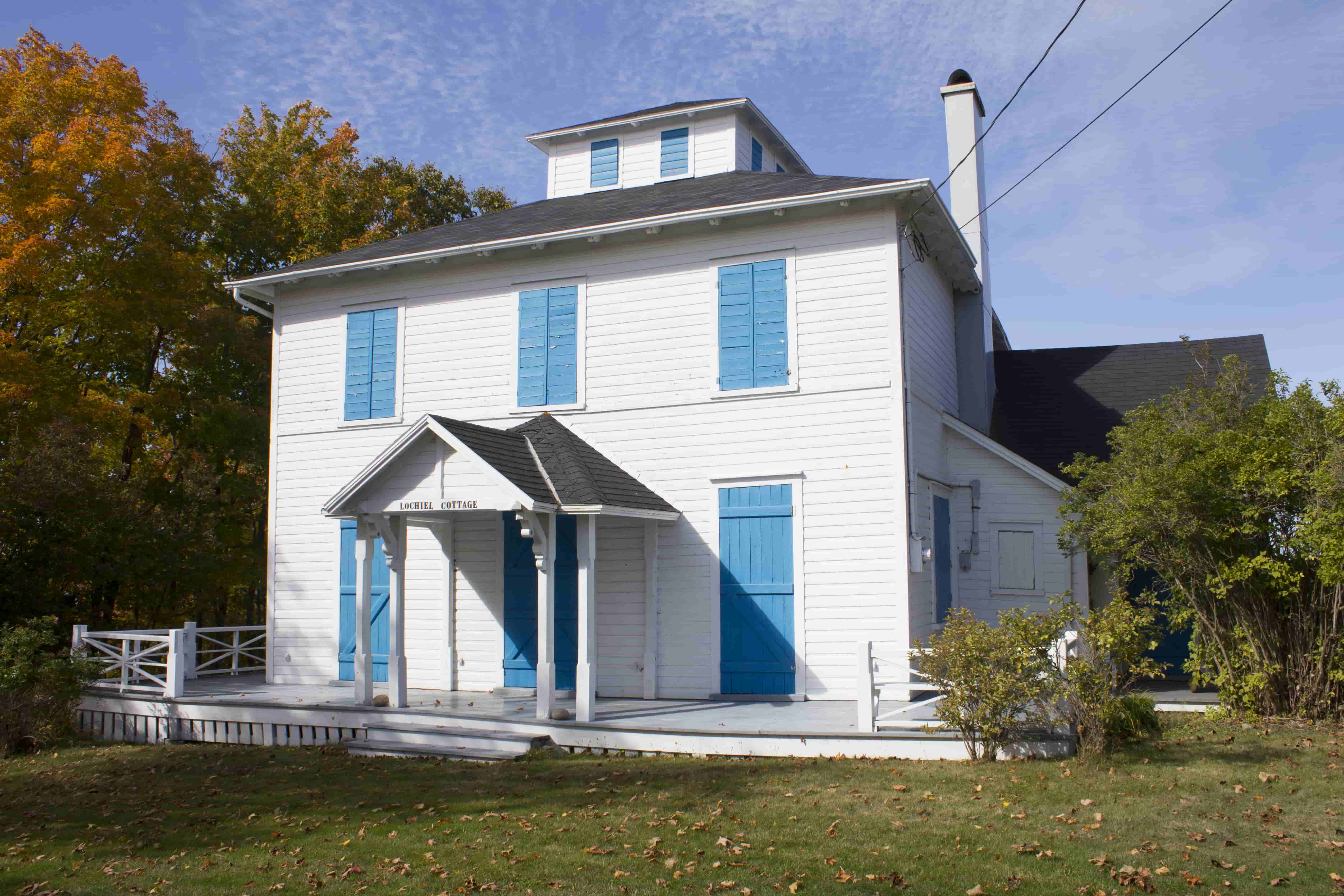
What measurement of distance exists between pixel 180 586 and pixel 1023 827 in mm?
19000

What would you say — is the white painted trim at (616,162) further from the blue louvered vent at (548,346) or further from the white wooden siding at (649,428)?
the blue louvered vent at (548,346)

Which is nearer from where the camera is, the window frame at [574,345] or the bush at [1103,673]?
the bush at [1103,673]

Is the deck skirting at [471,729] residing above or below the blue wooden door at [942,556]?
below

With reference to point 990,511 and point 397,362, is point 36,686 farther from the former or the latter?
point 990,511

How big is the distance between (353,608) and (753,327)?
23.4 ft

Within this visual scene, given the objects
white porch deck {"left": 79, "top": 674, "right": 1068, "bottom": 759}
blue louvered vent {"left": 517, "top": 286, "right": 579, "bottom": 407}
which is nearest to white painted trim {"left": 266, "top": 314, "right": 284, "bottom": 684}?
white porch deck {"left": 79, "top": 674, "right": 1068, "bottom": 759}

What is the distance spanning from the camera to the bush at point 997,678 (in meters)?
8.95

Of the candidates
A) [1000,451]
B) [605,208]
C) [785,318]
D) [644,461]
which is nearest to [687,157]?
[605,208]

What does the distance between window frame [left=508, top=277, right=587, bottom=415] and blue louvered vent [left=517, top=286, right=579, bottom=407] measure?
18 mm

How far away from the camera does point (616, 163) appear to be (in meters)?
18.1

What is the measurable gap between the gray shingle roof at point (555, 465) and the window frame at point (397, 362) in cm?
239

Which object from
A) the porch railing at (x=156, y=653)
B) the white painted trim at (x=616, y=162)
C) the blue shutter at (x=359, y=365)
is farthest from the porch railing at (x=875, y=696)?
the white painted trim at (x=616, y=162)

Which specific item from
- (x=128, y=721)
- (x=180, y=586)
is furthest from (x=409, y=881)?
(x=180, y=586)

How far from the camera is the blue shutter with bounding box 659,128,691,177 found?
693 inches
